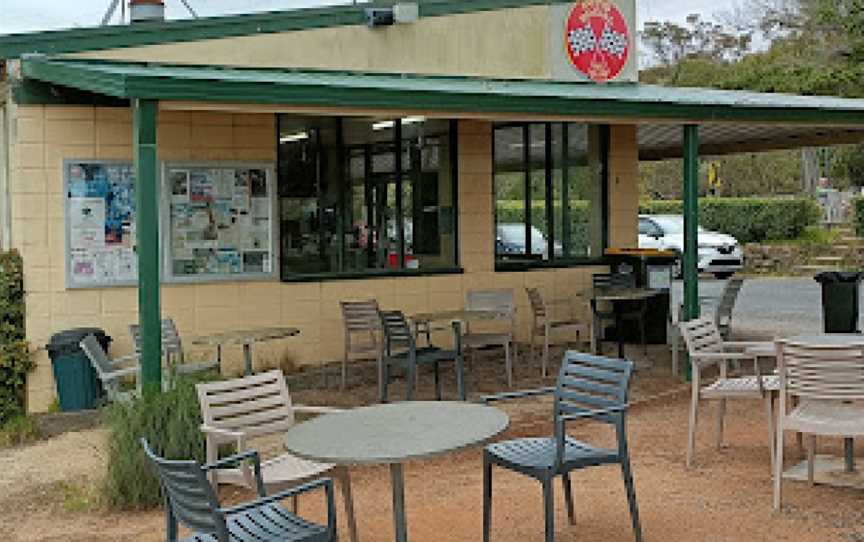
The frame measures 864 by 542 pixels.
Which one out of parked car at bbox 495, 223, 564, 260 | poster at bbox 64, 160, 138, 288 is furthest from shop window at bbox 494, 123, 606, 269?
poster at bbox 64, 160, 138, 288

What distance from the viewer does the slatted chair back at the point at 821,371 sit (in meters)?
5.16

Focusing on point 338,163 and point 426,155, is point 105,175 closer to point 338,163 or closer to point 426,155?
point 338,163

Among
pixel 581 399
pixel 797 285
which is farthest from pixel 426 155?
pixel 797 285

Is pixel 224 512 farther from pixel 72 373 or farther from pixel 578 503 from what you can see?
pixel 72 373

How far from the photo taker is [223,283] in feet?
33.3

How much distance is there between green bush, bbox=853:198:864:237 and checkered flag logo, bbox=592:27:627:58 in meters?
13.3

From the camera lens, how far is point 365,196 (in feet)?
36.9

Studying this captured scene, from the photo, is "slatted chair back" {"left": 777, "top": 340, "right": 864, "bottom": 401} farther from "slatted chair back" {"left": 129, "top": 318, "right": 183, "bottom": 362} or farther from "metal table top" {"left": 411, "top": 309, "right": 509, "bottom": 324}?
"slatted chair back" {"left": 129, "top": 318, "right": 183, "bottom": 362}

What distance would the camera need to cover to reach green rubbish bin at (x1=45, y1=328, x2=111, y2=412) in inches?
354

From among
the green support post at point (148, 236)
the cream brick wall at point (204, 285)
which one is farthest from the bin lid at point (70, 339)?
the green support post at point (148, 236)

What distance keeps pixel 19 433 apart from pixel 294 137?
4116 mm

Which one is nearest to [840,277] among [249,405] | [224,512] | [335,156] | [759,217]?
[335,156]

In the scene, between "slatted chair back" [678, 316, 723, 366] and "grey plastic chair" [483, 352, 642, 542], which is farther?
"slatted chair back" [678, 316, 723, 366]

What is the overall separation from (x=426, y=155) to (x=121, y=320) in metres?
4.00
